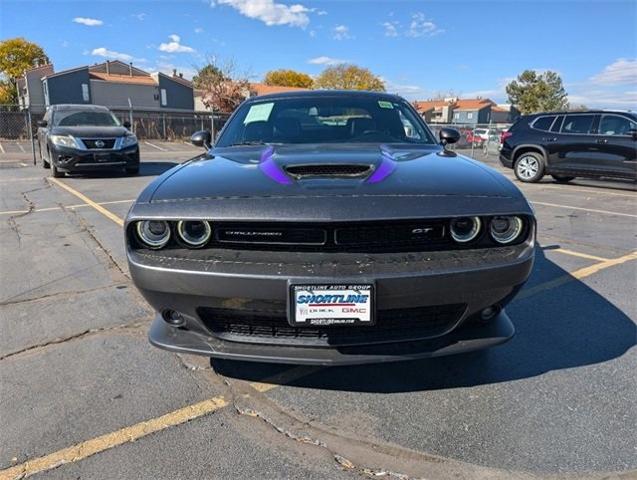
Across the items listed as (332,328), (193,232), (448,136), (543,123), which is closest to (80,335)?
(193,232)

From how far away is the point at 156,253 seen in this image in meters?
2.33

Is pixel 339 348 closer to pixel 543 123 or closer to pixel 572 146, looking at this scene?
pixel 572 146

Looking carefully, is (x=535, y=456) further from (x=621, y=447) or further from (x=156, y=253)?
(x=156, y=253)

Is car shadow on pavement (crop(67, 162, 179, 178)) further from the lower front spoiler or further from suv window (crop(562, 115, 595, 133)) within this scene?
the lower front spoiler

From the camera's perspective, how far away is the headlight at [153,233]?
2336mm

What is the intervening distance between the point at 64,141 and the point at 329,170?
1037cm

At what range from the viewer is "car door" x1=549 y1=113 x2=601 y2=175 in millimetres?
10945

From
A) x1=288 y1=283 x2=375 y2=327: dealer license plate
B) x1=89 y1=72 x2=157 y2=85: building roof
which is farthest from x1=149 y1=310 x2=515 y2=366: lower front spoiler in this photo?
x1=89 y1=72 x2=157 y2=85: building roof

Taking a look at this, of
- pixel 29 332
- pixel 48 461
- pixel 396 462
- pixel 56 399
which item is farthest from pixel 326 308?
pixel 29 332

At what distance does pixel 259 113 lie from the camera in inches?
156

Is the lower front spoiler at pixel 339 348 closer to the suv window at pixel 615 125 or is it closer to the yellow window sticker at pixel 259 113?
the yellow window sticker at pixel 259 113

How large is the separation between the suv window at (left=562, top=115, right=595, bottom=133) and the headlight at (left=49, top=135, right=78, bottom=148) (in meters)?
11.3

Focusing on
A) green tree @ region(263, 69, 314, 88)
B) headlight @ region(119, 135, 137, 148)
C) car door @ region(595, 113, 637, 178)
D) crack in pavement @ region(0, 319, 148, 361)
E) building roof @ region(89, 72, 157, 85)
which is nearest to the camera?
crack in pavement @ region(0, 319, 148, 361)

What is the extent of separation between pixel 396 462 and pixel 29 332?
2.61m
